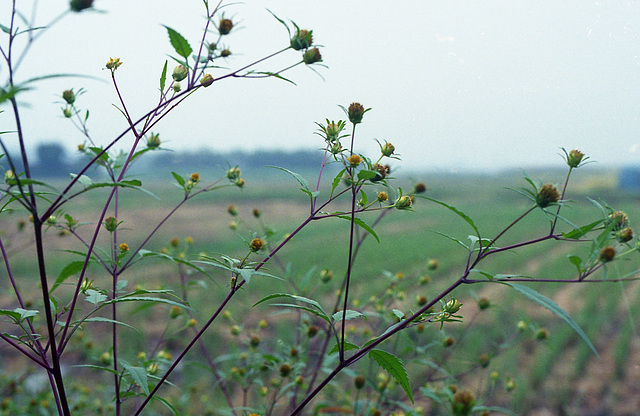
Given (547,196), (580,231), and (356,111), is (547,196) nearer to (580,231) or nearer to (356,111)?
(580,231)

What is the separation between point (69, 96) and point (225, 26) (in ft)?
1.18

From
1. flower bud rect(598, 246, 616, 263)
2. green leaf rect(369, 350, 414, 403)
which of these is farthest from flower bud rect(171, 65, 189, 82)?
flower bud rect(598, 246, 616, 263)

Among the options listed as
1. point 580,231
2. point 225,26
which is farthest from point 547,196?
point 225,26

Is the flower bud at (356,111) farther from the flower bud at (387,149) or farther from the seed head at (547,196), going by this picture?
the seed head at (547,196)

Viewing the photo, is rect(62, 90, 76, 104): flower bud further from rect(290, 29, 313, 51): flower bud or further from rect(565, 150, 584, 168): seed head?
rect(565, 150, 584, 168): seed head

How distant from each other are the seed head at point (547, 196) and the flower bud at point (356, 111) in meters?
0.24

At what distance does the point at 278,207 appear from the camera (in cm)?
1038

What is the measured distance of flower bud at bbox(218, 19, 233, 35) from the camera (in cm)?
52

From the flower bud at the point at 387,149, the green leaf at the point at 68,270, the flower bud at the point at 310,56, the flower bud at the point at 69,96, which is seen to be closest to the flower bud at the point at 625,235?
the flower bud at the point at 387,149

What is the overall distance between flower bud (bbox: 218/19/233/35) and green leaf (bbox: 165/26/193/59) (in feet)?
0.19

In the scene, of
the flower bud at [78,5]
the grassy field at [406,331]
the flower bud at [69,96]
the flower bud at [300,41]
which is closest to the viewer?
the flower bud at [78,5]

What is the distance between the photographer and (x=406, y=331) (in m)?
1.19

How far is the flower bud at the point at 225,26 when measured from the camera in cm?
52

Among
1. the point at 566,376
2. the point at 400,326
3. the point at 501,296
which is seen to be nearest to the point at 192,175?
the point at 400,326
